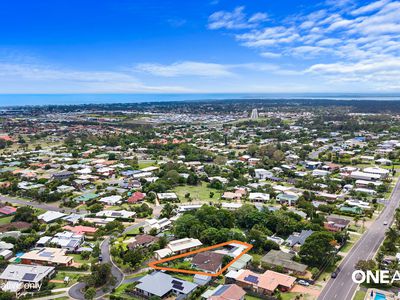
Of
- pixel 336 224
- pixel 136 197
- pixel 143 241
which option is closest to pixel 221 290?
pixel 143 241

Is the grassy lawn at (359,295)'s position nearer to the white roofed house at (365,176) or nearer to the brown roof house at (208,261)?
the brown roof house at (208,261)

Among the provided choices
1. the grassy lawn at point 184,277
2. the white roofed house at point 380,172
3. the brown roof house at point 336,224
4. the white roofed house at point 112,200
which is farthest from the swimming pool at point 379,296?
the white roofed house at point 380,172

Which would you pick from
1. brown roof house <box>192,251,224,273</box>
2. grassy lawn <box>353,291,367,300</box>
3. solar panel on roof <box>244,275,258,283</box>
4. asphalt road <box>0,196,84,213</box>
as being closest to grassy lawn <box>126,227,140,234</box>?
brown roof house <box>192,251,224,273</box>

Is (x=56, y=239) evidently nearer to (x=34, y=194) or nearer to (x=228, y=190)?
(x=34, y=194)

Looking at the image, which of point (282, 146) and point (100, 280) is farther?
point (282, 146)

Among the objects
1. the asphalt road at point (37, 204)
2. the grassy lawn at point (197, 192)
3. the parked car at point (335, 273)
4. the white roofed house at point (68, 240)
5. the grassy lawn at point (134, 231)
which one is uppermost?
the white roofed house at point (68, 240)

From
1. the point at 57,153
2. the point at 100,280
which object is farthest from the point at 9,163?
the point at 100,280
